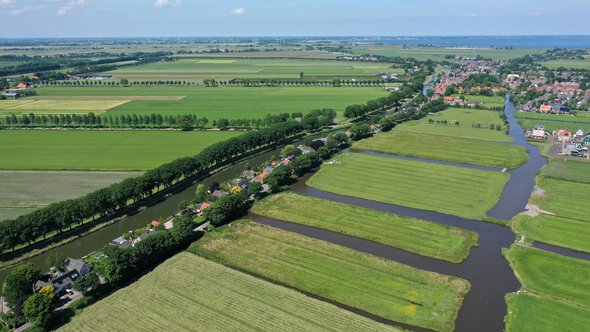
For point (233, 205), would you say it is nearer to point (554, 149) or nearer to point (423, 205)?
point (423, 205)

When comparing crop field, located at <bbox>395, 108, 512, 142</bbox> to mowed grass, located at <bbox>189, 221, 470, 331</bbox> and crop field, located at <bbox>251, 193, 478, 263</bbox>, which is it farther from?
mowed grass, located at <bbox>189, 221, 470, 331</bbox>

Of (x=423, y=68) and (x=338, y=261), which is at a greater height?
(x=423, y=68)

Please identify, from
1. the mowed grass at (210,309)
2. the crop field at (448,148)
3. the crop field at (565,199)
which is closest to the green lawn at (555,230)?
the crop field at (565,199)

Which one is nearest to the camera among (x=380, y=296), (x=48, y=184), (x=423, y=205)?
(x=380, y=296)

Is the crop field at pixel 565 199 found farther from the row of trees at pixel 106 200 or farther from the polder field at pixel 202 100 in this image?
the polder field at pixel 202 100

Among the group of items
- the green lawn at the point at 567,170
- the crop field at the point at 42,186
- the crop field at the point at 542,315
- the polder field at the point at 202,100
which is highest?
the polder field at the point at 202,100

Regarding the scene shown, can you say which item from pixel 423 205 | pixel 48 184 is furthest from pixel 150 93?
pixel 423 205

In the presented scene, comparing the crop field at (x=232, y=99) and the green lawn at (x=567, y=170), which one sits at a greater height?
the crop field at (x=232, y=99)

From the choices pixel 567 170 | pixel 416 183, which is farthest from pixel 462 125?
pixel 416 183
